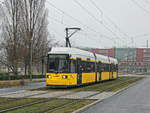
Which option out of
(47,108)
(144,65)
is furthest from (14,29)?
(144,65)

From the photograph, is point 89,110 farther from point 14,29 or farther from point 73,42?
point 73,42

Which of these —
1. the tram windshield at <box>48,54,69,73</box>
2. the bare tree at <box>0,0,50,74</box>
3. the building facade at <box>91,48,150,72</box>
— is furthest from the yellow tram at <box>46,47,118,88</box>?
the building facade at <box>91,48,150,72</box>

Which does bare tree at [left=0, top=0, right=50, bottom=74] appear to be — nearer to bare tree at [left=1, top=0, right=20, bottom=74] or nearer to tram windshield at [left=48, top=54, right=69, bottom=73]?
bare tree at [left=1, top=0, right=20, bottom=74]

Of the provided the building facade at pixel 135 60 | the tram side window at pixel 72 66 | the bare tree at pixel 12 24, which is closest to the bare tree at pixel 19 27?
the bare tree at pixel 12 24

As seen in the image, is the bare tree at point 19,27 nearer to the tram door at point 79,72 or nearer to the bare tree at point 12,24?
the bare tree at point 12,24

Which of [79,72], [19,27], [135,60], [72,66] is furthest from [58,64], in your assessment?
[135,60]

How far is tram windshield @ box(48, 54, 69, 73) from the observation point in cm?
2356

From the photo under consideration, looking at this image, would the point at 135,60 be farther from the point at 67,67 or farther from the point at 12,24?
the point at 67,67

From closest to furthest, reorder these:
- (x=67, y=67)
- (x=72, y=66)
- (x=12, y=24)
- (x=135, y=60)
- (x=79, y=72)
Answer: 1. (x=67, y=67)
2. (x=72, y=66)
3. (x=79, y=72)
4. (x=12, y=24)
5. (x=135, y=60)

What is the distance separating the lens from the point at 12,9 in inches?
1651

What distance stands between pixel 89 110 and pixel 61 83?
11408 mm

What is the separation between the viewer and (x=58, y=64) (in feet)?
77.8

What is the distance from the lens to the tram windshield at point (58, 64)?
23.6 m

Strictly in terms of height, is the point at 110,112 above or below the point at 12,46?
below
